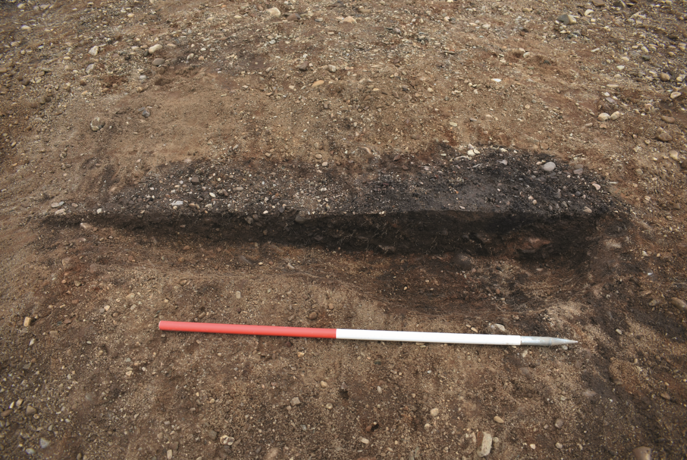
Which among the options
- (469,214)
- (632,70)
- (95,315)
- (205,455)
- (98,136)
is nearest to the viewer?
(205,455)

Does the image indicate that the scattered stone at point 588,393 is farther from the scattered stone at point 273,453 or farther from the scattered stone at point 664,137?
the scattered stone at point 664,137

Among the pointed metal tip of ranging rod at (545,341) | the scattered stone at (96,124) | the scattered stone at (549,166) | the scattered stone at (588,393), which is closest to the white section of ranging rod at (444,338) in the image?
the pointed metal tip of ranging rod at (545,341)

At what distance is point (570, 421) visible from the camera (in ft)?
8.36

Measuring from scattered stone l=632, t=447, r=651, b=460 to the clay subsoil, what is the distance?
11mm

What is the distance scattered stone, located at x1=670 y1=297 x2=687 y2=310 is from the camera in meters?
2.93

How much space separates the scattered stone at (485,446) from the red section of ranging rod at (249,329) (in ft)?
4.08

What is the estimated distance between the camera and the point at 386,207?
11.5 ft

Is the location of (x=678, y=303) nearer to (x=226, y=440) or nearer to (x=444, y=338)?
(x=444, y=338)

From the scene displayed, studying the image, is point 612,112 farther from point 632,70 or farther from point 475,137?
point 475,137

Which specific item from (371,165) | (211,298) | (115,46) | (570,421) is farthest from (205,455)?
(115,46)

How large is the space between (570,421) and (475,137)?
2.69m

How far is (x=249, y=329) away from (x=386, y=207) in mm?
1646

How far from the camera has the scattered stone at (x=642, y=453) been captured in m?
2.39

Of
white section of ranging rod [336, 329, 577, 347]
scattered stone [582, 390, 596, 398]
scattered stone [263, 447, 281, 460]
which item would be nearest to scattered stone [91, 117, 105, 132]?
white section of ranging rod [336, 329, 577, 347]
